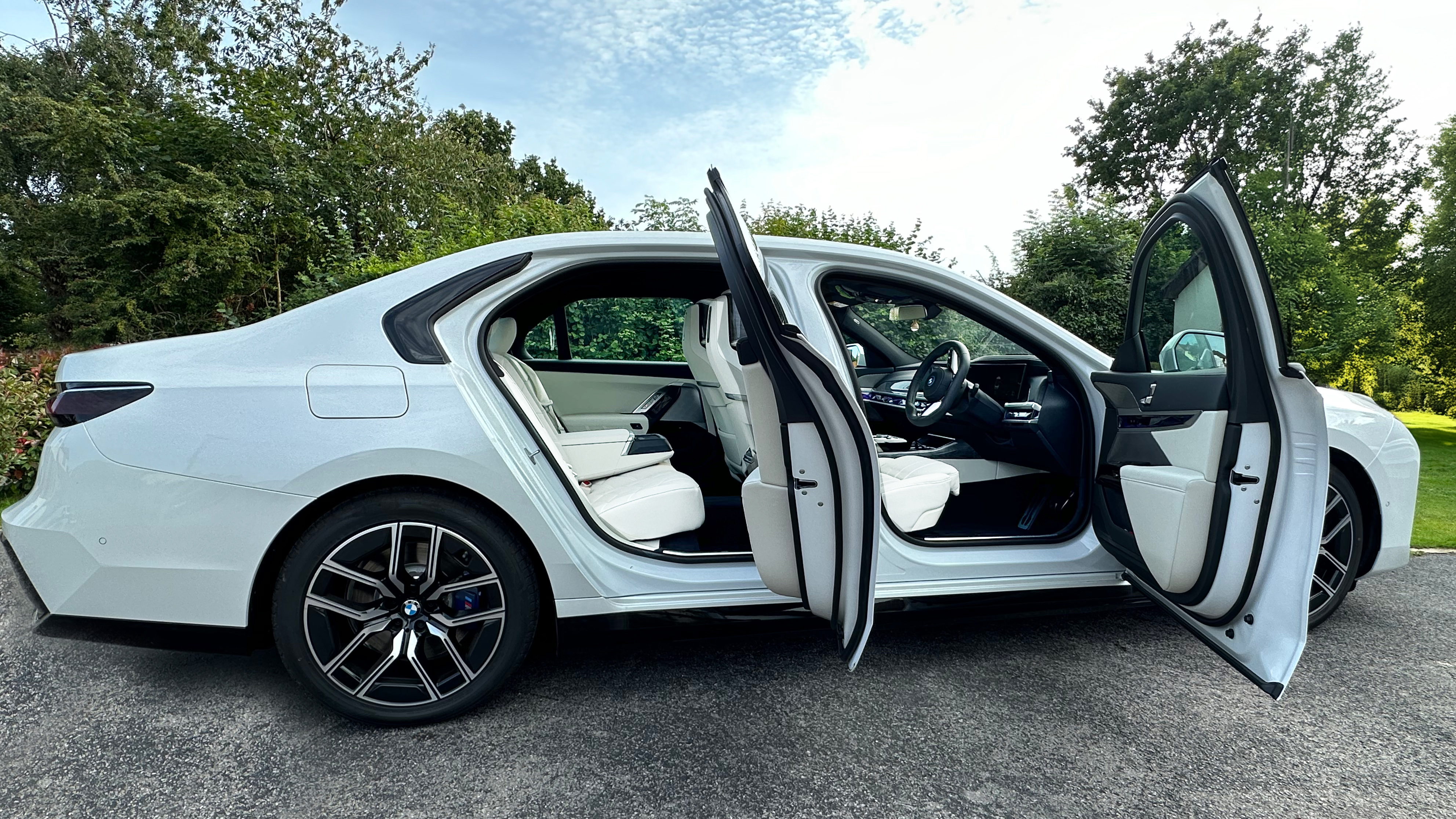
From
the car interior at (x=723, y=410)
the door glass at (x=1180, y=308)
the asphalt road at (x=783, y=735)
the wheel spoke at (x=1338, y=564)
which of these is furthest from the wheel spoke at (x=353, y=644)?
the wheel spoke at (x=1338, y=564)

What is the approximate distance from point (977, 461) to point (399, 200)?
12.9 metres

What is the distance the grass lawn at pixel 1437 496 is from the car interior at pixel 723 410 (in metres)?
1.45

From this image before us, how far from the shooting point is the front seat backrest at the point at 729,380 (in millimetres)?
2641

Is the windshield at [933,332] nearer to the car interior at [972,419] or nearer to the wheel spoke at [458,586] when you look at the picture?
the car interior at [972,419]

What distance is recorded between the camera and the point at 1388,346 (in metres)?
14.2

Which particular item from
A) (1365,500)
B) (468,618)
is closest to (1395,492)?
(1365,500)

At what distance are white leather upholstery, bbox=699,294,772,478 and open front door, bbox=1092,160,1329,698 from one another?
1.29 meters

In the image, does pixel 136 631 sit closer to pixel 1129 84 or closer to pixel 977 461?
pixel 977 461

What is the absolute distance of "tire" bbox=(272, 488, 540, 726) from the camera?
1922 mm

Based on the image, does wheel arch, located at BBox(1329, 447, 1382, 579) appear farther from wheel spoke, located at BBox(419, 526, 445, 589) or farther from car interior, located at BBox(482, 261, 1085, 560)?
wheel spoke, located at BBox(419, 526, 445, 589)

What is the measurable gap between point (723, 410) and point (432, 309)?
1305 mm

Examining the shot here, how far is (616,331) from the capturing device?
13.8ft

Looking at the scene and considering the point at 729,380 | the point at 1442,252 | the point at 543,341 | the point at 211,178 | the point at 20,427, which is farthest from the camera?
the point at 1442,252

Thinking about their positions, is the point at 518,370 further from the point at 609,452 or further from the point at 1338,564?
the point at 1338,564
